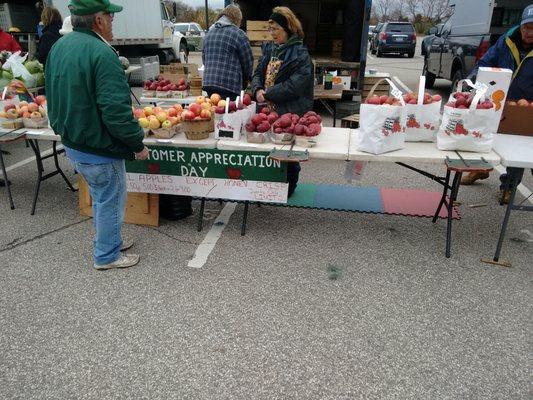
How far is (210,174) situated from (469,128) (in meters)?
2.07

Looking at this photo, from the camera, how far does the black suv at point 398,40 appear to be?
22875 mm

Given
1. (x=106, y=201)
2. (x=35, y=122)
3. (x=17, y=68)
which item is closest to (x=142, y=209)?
(x=106, y=201)

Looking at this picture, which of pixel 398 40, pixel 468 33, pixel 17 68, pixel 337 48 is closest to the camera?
pixel 17 68

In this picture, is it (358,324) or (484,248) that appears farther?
(484,248)

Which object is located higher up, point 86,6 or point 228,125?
point 86,6

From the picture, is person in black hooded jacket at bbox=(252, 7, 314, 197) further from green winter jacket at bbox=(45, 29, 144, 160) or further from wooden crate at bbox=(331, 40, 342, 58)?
wooden crate at bbox=(331, 40, 342, 58)

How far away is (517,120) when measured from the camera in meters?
3.62

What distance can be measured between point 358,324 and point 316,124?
5.26 feet

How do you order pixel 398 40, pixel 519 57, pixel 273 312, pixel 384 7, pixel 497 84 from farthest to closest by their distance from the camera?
1. pixel 384 7
2. pixel 398 40
3. pixel 519 57
4. pixel 497 84
5. pixel 273 312

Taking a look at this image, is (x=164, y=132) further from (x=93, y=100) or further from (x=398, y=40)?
(x=398, y=40)

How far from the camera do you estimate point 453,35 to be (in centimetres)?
901

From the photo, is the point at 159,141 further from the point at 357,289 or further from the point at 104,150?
the point at 357,289

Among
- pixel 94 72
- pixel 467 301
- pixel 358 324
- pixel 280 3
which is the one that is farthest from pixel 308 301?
pixel 280 3

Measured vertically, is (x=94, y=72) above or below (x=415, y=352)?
above
